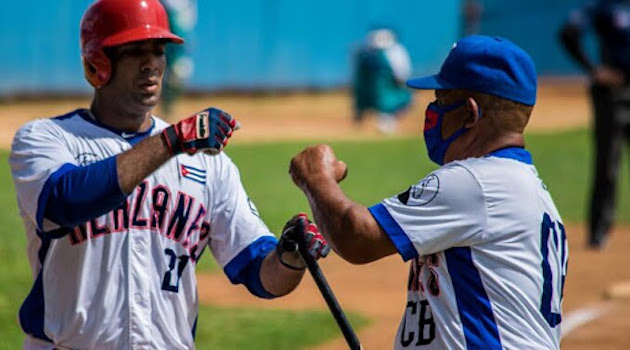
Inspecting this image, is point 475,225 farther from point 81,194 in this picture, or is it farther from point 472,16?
point 472,16

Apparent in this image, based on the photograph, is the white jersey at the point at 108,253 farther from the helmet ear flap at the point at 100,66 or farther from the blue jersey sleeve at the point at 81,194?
the helmet ear flap at the point at 100,66

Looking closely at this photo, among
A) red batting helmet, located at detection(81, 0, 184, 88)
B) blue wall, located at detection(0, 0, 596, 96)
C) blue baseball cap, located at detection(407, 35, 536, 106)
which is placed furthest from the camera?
blue wall, located at detection(0, 0, 596, 96)

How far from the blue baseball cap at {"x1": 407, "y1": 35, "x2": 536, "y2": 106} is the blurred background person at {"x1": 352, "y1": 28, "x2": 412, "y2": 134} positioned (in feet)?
75.1

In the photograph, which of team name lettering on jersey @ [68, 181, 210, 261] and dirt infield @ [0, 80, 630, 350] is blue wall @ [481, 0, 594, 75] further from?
team name lettering on jersey @ [68, 181, 210, 261]

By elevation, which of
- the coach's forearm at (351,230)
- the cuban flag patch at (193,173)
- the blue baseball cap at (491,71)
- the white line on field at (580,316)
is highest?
the blue baseball cap at (491,71)

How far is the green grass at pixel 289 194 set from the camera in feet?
27.0

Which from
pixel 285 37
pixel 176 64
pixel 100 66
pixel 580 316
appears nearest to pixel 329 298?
pixel 100 66

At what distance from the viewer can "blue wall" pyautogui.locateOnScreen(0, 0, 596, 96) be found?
27.6 metres

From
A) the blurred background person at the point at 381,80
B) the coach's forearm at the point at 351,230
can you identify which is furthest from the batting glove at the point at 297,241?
the blurred background person at the point at 381,80

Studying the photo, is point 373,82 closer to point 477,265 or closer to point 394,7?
point 394,7

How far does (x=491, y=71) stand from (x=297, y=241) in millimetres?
900

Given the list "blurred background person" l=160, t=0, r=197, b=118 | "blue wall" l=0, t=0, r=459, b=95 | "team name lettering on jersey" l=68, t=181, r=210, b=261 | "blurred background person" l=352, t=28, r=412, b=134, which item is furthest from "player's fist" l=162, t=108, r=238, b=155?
"blue wall" l=0, t=0, r=459, b=95

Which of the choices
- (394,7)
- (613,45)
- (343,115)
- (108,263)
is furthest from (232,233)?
(394,7)

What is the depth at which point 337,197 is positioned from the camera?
3.80 m
